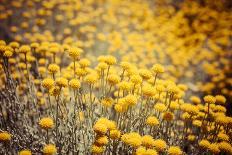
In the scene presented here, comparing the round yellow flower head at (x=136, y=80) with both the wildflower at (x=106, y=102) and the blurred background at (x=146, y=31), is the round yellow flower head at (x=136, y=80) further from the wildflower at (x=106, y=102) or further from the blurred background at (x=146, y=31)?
the blurred background at (x=146, y=31)

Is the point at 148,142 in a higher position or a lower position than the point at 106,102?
lower

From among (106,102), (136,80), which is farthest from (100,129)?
(136,80)

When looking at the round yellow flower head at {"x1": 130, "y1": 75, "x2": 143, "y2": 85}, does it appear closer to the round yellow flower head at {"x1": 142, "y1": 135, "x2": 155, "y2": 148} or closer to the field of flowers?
the field of flowers

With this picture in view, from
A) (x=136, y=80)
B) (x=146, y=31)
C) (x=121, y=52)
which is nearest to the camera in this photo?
(x=136, y=80)

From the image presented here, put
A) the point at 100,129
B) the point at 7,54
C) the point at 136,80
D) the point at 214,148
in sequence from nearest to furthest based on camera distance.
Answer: the point at 100,129
the point at 214,148
the point at 136,80
the point at 7,54

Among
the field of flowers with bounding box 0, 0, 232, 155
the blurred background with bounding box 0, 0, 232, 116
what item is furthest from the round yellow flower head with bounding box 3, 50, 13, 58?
the blurred background with bounding box 0, 0, 232, 116

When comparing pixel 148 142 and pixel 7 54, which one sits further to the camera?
pixel 7 54

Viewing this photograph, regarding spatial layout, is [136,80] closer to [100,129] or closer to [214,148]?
[100,129]

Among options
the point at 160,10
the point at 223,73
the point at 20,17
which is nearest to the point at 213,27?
the point at 160,10

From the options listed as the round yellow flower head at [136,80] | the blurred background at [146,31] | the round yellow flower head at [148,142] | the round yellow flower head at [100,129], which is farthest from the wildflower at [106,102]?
the blurred background at [146,31]

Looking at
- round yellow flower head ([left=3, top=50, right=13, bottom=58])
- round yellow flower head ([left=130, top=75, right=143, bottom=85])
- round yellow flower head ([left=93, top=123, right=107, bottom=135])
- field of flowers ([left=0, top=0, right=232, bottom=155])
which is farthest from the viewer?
field of flowers ([left=0, top=0, right=232, bottom=155])

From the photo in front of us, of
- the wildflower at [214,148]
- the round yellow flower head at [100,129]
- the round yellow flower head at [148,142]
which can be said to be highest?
the round yellow flower head at [100,129]
